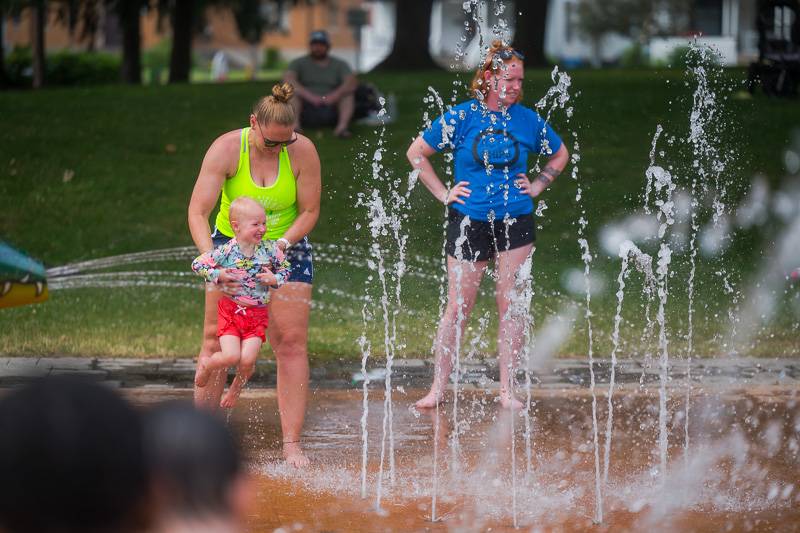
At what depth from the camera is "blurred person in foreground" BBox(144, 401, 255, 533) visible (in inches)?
62.0

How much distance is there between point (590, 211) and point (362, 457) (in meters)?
7.79

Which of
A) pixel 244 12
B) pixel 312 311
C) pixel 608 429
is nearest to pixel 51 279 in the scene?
pixel 312 311

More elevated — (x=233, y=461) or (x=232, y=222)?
(x=233, y=461)

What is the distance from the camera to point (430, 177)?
698cm

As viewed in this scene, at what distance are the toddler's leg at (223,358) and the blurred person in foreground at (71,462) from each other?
4113 millimetres

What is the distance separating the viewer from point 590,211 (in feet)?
44.6

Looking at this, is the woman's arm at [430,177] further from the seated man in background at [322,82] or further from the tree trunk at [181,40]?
the tree trunk at [181,40]

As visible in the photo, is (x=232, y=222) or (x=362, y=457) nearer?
(x=232, y=222)

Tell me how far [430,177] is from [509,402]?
49.4 inches

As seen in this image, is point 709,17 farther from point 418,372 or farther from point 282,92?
point 282,92

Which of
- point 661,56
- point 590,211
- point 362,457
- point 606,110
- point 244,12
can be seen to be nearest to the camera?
point 362,457

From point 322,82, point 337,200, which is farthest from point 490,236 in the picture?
point 322,82

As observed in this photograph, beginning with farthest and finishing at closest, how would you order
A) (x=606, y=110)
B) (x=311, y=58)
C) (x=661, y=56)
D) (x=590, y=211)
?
(x=661, y=56) < (x=606, y=110) < (x=311, y=58) < (x=590, y=211)

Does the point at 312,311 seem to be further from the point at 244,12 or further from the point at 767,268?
the point at 244,12
